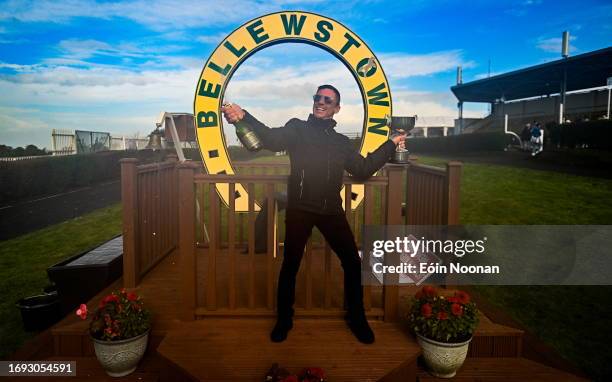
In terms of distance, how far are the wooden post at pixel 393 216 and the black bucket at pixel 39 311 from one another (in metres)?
3.54

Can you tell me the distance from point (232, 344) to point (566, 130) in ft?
63.5

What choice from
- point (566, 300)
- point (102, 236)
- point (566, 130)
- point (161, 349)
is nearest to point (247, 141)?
point (161, 349)

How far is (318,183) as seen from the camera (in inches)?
122

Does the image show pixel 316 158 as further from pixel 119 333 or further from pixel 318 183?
pixel 119 333

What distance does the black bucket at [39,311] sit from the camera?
4406mm

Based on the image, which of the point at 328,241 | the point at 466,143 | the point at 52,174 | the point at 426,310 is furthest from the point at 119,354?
the point at 466,143

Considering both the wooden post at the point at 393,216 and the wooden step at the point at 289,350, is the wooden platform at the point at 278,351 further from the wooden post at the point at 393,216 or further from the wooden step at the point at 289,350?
the wooden post at the point at 393,216

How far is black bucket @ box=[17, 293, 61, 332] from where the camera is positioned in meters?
4.41

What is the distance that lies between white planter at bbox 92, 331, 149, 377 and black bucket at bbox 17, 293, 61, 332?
68.3 inches

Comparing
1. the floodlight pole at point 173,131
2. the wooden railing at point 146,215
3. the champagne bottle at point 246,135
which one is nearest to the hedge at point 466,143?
the floodlight pole at point 173,131

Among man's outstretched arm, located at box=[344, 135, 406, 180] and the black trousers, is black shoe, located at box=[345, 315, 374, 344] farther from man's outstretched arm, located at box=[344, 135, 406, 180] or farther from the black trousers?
man's outstretched arm, located at box=[344, 135, 406, 180]

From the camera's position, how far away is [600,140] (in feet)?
52.1

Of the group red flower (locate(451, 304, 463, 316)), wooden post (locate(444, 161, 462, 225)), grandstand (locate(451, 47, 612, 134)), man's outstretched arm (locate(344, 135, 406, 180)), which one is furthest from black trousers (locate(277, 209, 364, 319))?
grandstand (locate(451, 47, 612, 134))

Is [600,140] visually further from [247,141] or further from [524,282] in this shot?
[247,141]
